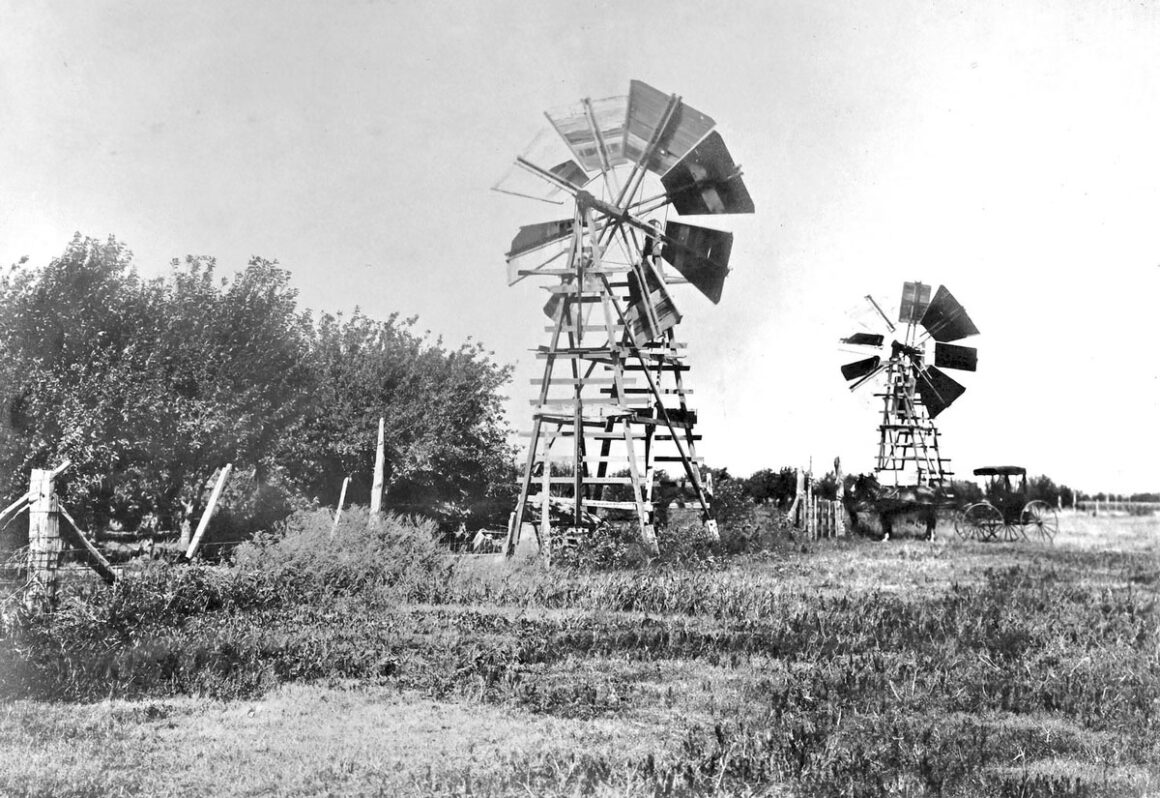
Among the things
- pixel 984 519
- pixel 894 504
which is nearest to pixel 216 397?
pixel 894 504

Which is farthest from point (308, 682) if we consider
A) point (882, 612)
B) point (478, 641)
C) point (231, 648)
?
point (882, 612)

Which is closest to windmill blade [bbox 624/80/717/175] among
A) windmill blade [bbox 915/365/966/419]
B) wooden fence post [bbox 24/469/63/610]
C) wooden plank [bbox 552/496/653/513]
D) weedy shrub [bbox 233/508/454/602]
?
wooden plank [bbox 552/496/653/513]

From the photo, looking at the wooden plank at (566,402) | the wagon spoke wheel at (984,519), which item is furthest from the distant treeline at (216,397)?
the wagon spoke wheel at (984,519)

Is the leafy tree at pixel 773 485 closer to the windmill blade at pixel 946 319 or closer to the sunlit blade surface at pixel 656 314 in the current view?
the windmill blade at pixel 946 319

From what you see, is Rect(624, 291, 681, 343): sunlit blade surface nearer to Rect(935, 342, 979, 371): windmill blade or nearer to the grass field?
the grass field

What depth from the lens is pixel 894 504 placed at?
98.8 feet

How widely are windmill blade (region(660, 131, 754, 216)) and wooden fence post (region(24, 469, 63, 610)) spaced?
11.6 meters

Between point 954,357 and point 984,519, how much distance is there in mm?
7103

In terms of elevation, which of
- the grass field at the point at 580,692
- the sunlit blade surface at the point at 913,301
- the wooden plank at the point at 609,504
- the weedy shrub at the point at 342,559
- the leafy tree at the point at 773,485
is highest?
the sunlit blade surface at the point at 913,301

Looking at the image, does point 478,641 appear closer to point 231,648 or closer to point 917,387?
point 231,648

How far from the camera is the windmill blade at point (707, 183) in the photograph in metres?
17.5

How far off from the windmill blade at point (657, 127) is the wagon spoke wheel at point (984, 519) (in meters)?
16.1

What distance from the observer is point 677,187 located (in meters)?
18.3

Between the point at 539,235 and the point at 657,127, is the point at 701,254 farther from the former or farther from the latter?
the point at 657,127
